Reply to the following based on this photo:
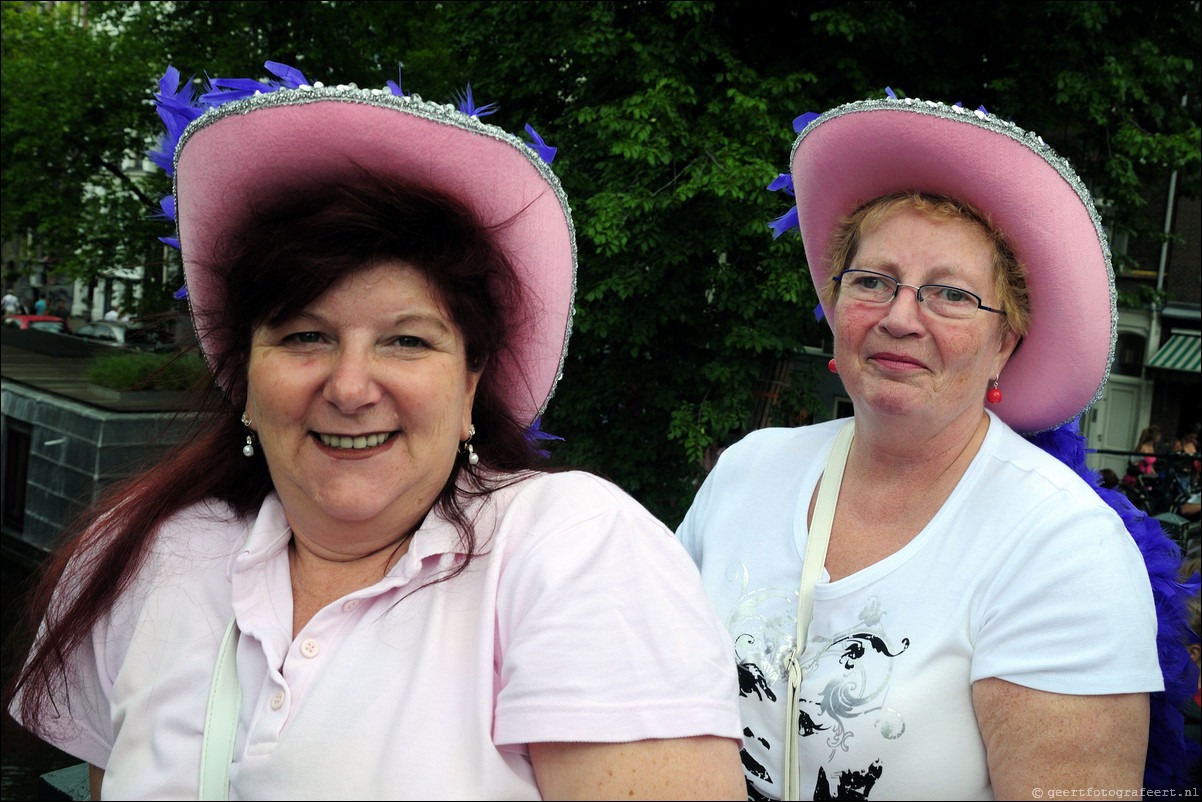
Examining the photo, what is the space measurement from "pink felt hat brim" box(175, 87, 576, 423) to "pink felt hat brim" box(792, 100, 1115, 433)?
81 centimetres

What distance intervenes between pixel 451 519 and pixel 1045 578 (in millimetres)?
1094

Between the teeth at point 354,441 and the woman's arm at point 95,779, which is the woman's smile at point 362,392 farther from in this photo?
the woman's arm at point 95,779

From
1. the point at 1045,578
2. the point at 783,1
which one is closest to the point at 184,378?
the point at 1045,578

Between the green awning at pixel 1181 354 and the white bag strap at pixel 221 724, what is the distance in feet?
67.0

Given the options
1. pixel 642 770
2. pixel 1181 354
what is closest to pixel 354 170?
pixel 642 770

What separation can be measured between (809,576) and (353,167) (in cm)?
126

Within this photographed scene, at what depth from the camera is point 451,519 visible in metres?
1.69

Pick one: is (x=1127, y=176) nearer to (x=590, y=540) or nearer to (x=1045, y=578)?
(x=1045, y=578)

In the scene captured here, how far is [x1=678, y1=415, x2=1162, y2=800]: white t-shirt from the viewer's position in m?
1.86

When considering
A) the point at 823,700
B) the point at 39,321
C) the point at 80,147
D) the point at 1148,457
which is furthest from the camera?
the point at 39,321

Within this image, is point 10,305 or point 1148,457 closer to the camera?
point 1148,457

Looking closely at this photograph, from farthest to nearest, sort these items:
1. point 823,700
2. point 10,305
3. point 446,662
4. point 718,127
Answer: point 10,305 < point 718,127 < point 823,700 < point 446,662

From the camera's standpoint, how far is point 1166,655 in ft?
7.16

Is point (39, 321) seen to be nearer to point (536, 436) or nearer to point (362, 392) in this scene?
point (536, 436)
